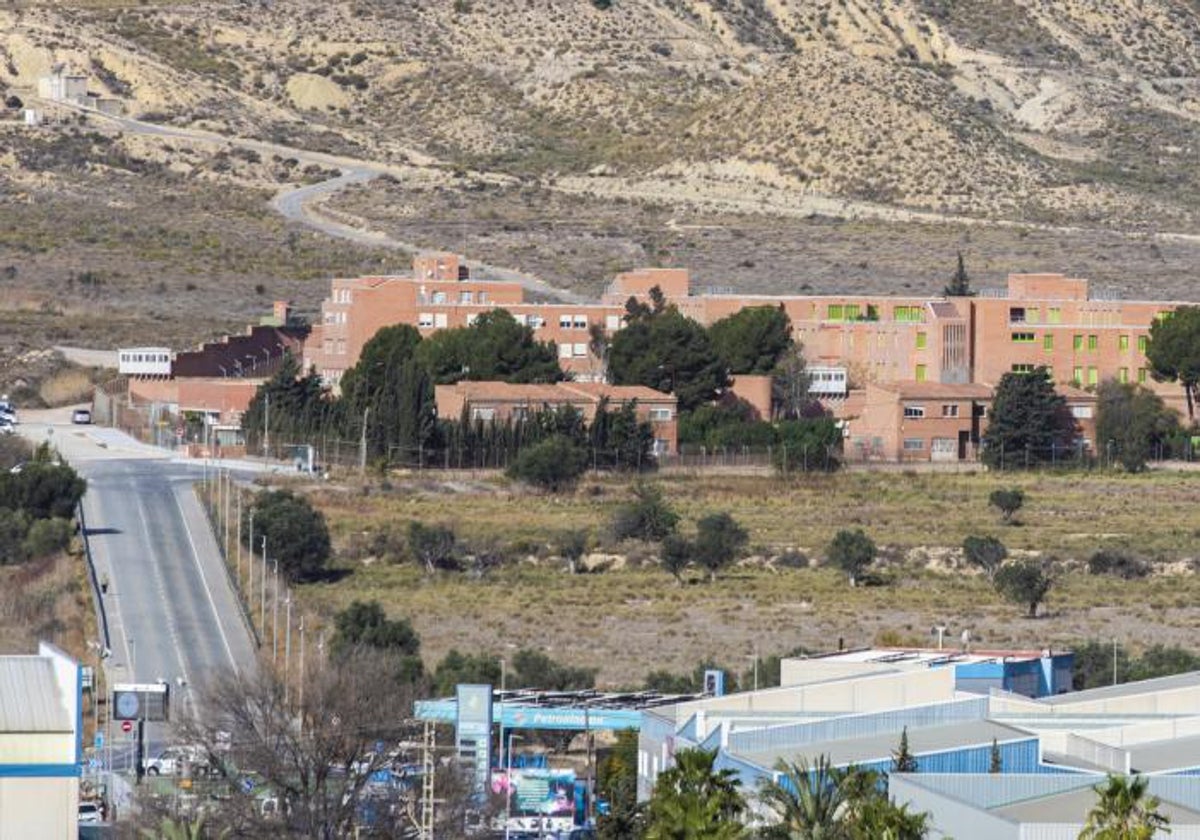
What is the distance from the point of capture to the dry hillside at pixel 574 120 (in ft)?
546

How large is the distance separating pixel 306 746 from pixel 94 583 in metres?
29.1

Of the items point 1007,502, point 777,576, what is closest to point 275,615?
point 777,576

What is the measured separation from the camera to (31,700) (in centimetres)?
4672

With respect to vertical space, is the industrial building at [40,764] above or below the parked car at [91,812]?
above

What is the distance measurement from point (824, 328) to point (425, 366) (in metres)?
14.9

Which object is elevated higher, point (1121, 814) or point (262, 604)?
point (1121, 814)

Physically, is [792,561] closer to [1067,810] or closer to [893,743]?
[893,743]

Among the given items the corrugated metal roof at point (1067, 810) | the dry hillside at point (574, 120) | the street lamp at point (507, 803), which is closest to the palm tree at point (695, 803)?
the corrugated metal roof at point (1067, 810)

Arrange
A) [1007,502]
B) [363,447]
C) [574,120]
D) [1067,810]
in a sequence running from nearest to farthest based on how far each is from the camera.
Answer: [1067,810], [1007,502], [363,447], [574,120]

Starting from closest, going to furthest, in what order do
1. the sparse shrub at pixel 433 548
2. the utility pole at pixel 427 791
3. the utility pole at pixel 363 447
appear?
the utility pole at pixel 427 791
the sparse shrub at pixel 433 548
the utility pole at pixel 363 447

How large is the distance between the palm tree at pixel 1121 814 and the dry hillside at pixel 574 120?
10644 centimetres

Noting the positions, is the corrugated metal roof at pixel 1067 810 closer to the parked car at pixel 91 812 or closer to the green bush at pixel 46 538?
the parked car at pixel 91 812

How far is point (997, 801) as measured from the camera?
44438mm

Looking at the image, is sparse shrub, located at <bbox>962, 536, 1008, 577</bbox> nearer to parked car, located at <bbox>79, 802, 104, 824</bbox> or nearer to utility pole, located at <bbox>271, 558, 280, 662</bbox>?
utility pole, located at <bbox>271, 558, 280, 662</bbox>
